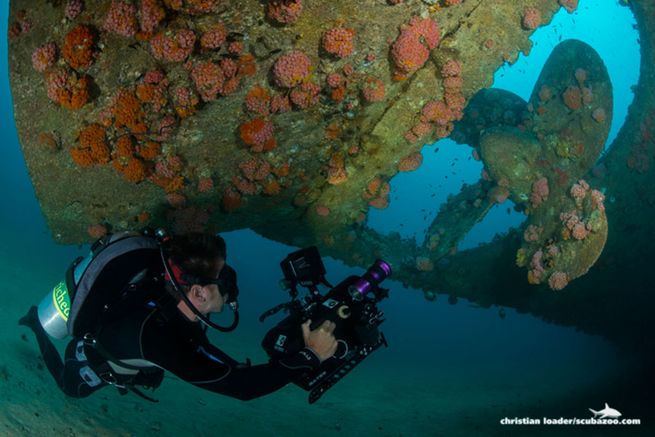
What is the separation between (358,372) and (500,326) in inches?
2009

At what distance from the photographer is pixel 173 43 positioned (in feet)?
13.4

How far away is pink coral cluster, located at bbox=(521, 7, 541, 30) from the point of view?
5578mm

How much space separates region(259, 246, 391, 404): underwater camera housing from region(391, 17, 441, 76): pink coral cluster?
110 inches

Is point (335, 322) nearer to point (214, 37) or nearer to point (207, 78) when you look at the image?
point (207, 78)

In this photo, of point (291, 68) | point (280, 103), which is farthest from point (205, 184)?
point (291, 68)

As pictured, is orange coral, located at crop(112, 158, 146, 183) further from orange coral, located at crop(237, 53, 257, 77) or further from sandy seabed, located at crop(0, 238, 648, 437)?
sandy seabed, located at crop(0, 238, 648, 437)

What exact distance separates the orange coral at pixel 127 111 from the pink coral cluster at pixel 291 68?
1.64 meters

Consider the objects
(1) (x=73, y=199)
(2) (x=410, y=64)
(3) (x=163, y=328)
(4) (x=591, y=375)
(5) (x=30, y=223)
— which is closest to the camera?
(3) (x=163, y=328)

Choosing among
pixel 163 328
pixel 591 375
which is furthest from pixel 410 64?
pixel 591 375

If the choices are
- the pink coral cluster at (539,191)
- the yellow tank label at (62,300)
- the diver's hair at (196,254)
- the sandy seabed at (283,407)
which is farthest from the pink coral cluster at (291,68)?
the sandy seabed at (283,407)

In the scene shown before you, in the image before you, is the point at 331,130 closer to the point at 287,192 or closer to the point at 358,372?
the point at 287,192

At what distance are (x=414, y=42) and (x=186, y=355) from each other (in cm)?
428

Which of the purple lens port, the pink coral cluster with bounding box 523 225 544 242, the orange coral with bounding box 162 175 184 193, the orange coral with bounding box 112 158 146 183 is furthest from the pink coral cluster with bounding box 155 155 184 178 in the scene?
the pink coral cluster with bounding box 523 225 544 242

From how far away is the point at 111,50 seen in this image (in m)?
4.15
